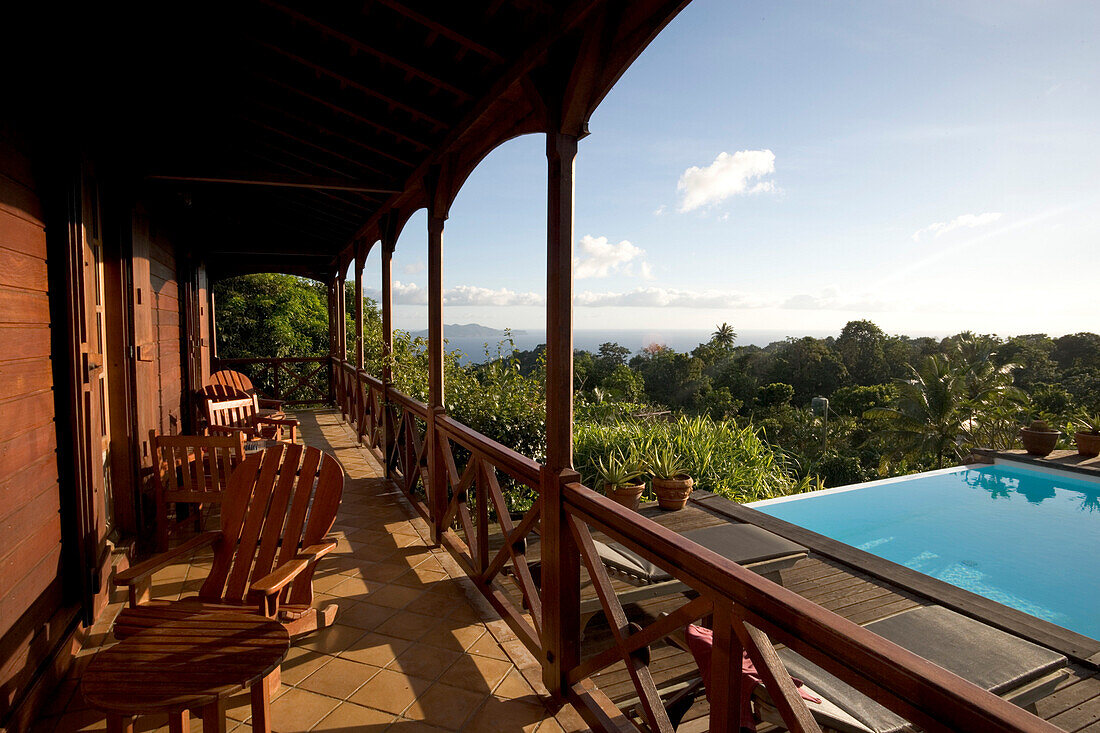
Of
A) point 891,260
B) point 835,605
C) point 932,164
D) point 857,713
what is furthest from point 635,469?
point 891,260

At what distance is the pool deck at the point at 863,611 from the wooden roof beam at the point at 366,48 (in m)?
2.86

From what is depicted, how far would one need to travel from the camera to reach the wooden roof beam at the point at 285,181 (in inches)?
156

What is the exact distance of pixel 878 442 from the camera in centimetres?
2008

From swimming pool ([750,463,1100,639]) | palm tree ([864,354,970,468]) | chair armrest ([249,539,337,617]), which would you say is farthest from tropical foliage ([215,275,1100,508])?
chair armrest ([249,539,337,617])

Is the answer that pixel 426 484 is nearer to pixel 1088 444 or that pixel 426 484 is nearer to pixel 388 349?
pixel 388 349

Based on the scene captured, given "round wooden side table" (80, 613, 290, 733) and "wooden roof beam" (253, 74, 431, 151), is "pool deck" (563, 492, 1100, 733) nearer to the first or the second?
"round wooden side table" (80, 613, 290, 733)

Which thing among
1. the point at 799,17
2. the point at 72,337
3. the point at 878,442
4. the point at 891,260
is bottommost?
the point at 878,442

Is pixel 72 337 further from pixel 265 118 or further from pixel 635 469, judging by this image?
pixel 635 469

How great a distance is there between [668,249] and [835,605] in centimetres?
7464

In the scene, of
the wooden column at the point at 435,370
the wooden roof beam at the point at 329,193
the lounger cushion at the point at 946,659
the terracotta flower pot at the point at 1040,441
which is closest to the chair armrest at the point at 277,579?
the wooden column at the point at 435,370

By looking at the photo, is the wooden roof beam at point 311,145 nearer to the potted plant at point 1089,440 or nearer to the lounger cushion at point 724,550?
the lounger cushion at point 724,550

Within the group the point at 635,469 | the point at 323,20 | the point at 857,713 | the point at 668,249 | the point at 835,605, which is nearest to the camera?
the point at 857,713

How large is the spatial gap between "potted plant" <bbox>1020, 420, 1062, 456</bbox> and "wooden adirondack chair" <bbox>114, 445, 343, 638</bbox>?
34.9 ft

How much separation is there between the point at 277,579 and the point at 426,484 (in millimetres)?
2468
